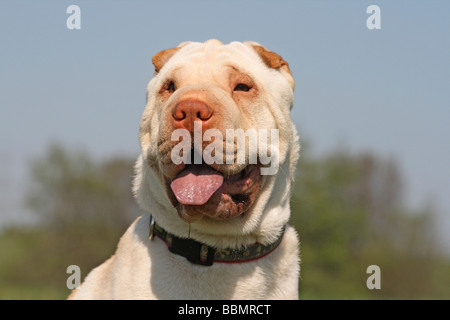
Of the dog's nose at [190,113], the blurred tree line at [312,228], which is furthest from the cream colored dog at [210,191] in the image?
the blurred tree line at [312,228]

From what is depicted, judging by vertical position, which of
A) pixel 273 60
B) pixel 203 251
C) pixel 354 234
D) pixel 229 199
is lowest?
pixel 354 234

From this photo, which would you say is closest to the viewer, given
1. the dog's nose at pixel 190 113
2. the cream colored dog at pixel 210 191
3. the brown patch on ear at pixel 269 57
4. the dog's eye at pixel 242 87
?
the dog's nose at pixel 190 113

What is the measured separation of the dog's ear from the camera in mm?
3805

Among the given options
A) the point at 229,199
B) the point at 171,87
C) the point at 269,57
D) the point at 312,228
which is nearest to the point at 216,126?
the point at 229,199

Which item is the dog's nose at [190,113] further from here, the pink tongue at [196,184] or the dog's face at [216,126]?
the pink tongue at [196,184]

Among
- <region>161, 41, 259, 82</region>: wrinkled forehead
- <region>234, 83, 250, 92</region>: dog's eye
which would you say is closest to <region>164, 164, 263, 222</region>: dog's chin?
<region>234, 83, 250, 92</region>: dog's eye

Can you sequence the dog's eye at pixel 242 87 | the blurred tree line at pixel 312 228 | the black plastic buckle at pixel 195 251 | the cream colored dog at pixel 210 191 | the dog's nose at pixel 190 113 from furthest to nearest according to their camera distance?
the blurred tree line at pixel 312 228, the dog's eye at pixel 242 87, the black plastic buckle at pixel 195 251, the cream colored dog at pixel 210 191, the dog's nose at pixel 190 113

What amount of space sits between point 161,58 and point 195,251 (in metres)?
1.48

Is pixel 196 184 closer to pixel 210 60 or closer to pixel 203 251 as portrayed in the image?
pixel 203 251

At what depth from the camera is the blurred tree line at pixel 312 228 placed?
2862 cm

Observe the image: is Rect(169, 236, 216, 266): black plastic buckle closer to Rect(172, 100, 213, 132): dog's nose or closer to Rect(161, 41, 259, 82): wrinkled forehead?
Rect(172, 100, 213, 132): dog's nose

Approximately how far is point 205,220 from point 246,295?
24.3 inches

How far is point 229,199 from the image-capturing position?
10.7ft
